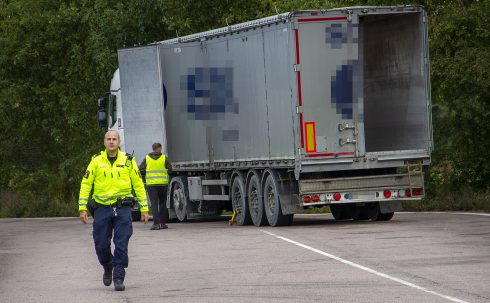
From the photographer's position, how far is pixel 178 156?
28.3 m

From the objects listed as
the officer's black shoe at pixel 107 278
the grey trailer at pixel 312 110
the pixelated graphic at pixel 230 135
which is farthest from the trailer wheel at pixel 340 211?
the officer's black shoe at pixel 107 278

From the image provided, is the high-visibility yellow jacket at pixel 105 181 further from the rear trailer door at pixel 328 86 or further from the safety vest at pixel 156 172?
the safety vest at pixel 156 172

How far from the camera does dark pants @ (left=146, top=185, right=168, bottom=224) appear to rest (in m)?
25.6

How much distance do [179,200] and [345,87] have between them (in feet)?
23.6

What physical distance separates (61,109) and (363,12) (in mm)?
27166

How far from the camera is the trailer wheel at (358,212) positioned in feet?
85.2

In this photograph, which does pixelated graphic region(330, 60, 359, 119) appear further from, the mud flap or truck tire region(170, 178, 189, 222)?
truck tire region(170, 178, 189, 222)

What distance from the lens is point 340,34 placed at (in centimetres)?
2281

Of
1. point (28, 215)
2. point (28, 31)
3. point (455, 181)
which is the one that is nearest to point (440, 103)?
point (455, 181)

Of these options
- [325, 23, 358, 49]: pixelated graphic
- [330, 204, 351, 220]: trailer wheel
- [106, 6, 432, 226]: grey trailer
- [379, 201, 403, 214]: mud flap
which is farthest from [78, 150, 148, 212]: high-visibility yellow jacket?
[330, 204, 351, 220]: trailer wheel

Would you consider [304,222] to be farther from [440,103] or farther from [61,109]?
[61,109]

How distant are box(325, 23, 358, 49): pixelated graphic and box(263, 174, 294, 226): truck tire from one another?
106 inches

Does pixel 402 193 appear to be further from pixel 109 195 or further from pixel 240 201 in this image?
pixel 109 195

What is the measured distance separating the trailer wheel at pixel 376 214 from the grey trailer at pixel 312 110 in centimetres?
3
